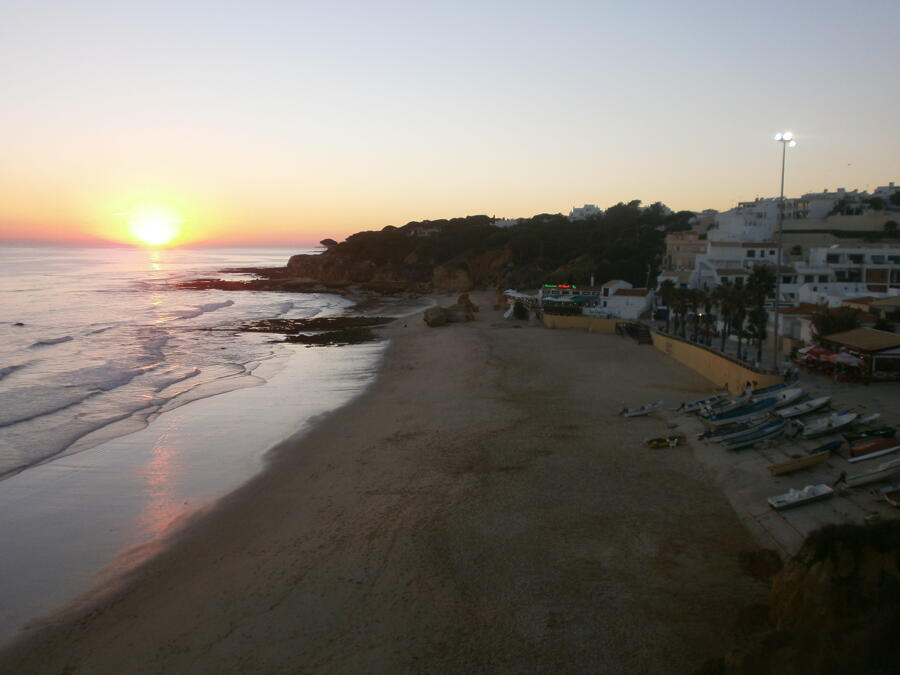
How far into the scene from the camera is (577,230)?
273 feet

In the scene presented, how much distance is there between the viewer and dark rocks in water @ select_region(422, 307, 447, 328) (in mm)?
44594

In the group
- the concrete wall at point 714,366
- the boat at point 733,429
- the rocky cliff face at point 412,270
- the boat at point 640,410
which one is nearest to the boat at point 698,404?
the boat at point 640,410

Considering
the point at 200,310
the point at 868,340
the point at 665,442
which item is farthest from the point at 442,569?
the point at 200,310

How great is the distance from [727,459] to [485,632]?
826 cm

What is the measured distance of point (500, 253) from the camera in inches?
3118

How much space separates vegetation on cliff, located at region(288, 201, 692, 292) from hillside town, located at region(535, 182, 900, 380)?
20.5 ft

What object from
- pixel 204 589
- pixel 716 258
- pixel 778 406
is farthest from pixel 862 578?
pixel 716 258

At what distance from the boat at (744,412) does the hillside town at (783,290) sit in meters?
2.47

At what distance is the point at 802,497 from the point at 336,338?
32.7 meters

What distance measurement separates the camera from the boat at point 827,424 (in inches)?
563

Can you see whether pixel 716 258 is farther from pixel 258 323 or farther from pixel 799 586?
pixel 799 586

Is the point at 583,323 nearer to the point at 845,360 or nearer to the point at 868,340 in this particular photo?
the point at 868,340

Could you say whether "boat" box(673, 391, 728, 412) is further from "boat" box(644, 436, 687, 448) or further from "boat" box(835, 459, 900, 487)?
"boat" box(835, 459, 900, 487)

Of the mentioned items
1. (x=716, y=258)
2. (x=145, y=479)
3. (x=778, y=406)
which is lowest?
(x=145, y=479)
